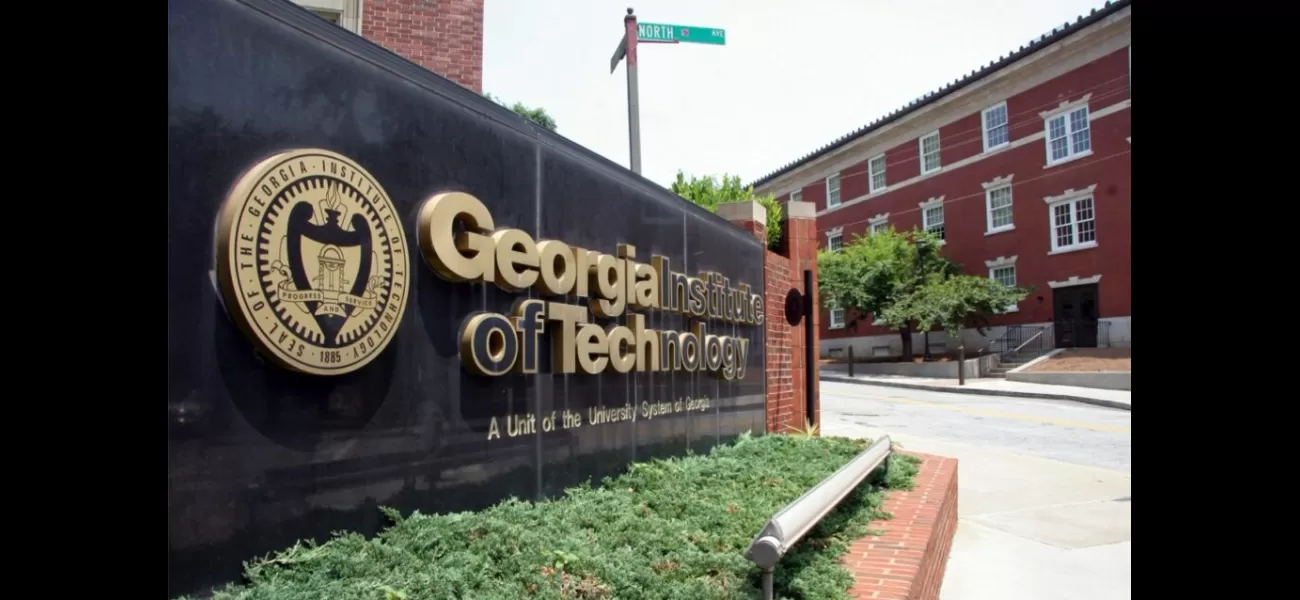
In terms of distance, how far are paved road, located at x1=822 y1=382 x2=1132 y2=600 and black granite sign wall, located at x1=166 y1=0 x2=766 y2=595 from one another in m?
2.79

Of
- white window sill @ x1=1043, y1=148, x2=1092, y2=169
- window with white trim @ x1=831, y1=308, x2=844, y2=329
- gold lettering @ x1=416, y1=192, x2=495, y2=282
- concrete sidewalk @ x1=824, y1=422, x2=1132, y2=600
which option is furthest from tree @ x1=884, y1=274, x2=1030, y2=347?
gold lettering @ x1=416, y1=192, x2=495, y2=282

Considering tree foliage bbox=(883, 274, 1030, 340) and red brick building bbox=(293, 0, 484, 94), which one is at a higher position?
red brick building bbox=(293, 0, 484, 94)

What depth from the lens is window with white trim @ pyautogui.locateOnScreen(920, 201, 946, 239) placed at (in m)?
32.2

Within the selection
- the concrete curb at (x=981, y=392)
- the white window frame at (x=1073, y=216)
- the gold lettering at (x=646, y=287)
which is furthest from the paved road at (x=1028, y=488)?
the white window frame at (x=1073, y=216)

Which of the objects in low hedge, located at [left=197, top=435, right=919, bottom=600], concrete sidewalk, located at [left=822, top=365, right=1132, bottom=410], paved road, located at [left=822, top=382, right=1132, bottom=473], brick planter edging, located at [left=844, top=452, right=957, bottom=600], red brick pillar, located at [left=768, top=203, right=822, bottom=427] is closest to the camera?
low hedge, located at [left=197, top=435, right=919, bottom=600]

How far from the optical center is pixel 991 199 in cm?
2991

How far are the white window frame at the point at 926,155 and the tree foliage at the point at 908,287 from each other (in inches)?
106

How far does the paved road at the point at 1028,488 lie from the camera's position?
6328 mm

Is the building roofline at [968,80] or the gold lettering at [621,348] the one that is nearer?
the gold lettering at [621,348]

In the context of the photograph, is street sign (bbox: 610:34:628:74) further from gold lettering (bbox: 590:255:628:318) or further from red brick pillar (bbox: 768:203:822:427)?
gold lettering (bbox: 590:255:628:318)

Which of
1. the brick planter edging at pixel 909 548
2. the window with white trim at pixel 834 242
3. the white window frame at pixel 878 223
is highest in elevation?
the white window frame at pixel 878 223

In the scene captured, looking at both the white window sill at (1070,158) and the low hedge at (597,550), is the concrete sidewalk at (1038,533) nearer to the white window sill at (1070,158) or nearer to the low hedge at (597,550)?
the low hedge at (597,550)

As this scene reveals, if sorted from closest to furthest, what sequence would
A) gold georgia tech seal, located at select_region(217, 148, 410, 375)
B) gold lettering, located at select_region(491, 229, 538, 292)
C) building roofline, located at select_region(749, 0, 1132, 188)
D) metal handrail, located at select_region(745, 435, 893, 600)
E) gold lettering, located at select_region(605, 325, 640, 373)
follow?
gold georgia tech seal, located at select_region(217, 148, 410, 375) → metal handrail, located at select_region(745, 435, 893, 600) → gold lettering, located at select_region(491, 229, 538, 292) → gold lettering, located at select_region(605, 325, 640, 373) → building roofline, located at select_region(749, 0, 1132, 188)
